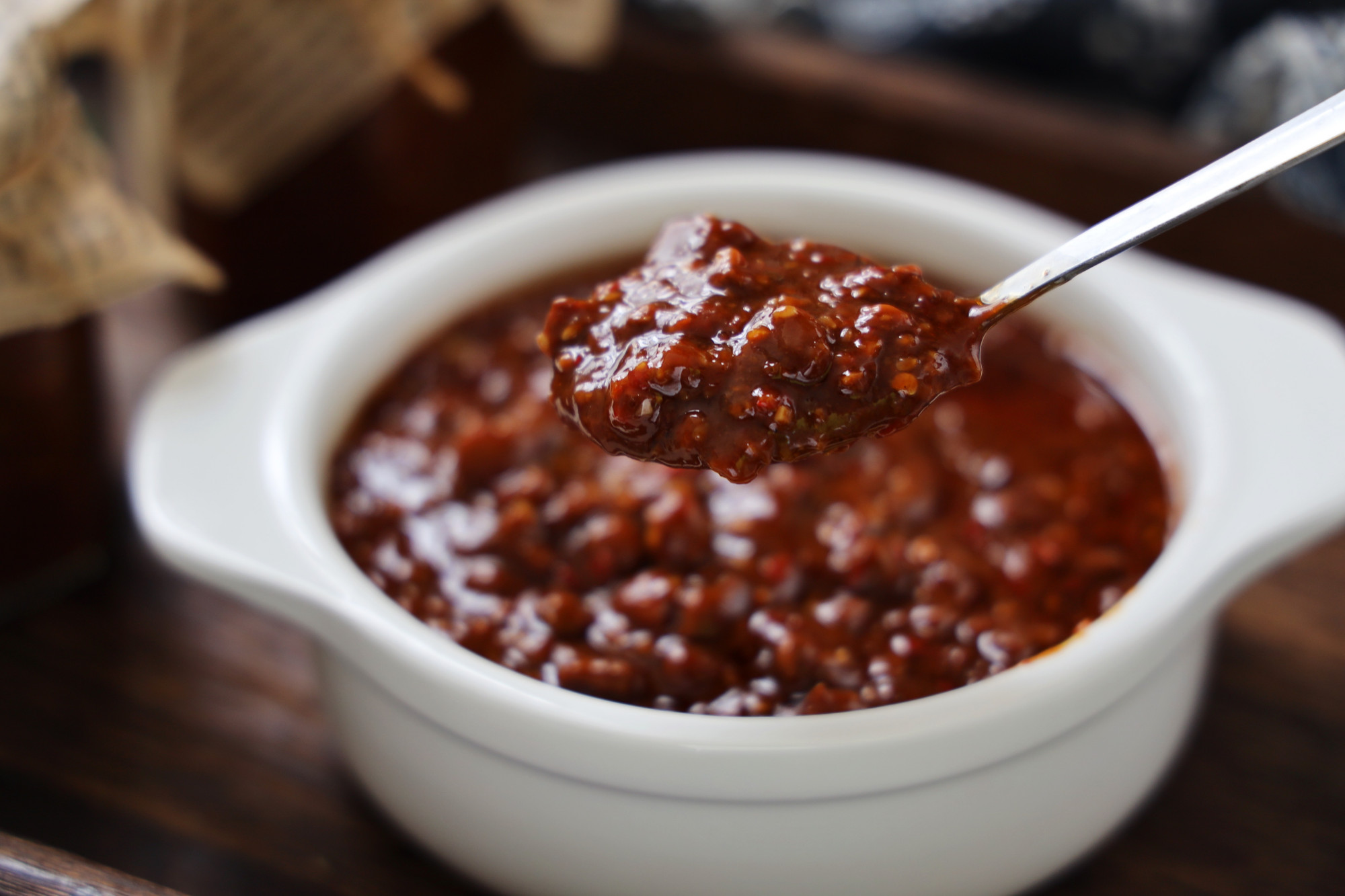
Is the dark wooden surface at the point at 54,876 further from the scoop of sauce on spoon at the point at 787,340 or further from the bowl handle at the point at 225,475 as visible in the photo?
the scoop of sauce on spoon at the point at 787,340

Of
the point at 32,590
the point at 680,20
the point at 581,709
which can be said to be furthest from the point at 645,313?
the point at 680,20

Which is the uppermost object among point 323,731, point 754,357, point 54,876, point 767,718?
point 754,357

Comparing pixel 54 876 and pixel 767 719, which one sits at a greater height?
pixel 767 719

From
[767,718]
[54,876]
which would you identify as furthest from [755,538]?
[54,876]

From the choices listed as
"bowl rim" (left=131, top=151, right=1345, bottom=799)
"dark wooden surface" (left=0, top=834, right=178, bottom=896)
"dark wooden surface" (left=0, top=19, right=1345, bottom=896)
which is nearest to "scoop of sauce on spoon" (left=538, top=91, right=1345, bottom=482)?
"bowl rim" (left=131, top=151, right=1345, bottom=799)

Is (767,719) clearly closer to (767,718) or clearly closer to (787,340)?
(767,718)

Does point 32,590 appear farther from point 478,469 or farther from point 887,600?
point 887,600

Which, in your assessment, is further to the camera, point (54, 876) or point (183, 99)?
point (183, 99)
